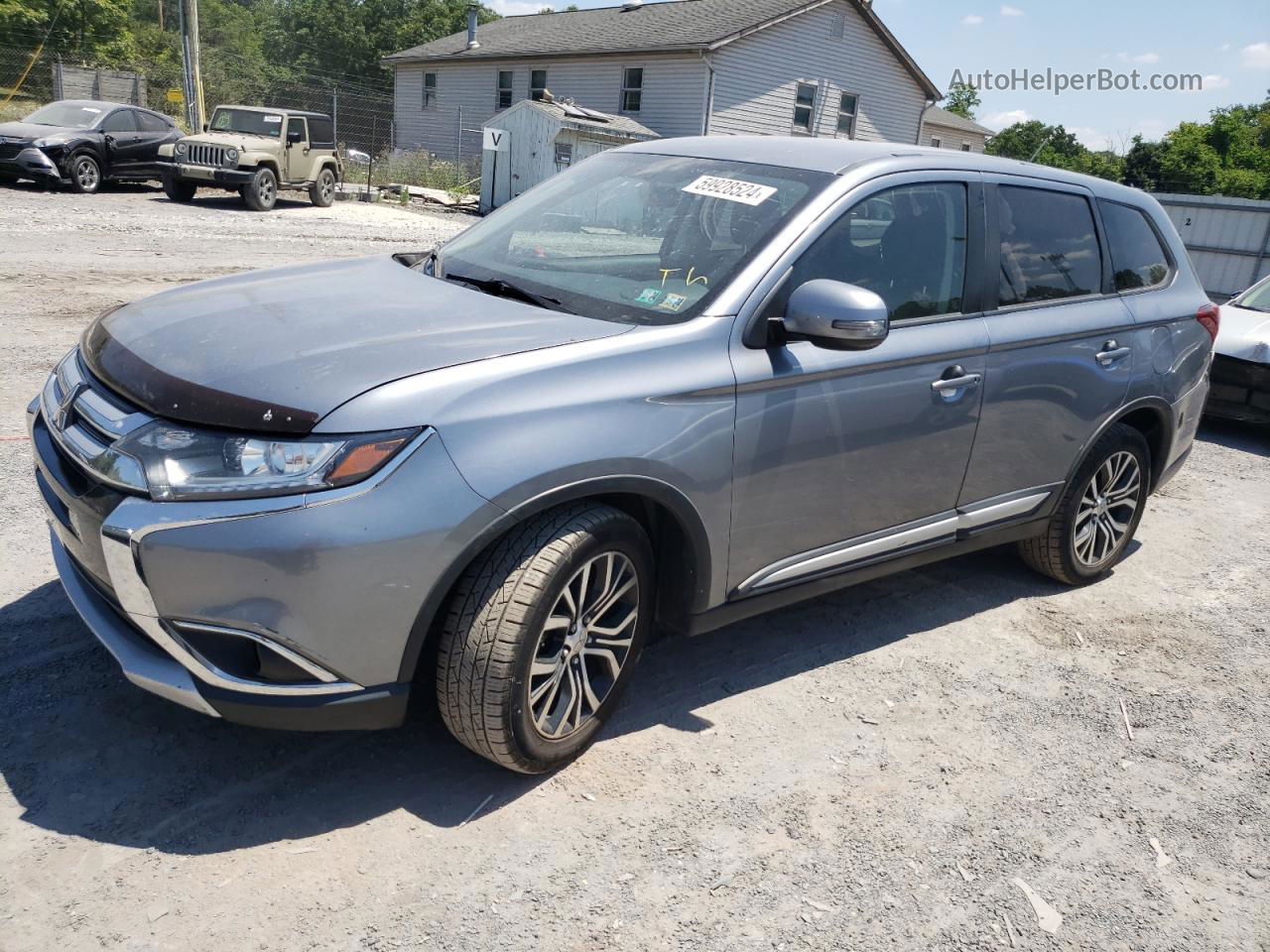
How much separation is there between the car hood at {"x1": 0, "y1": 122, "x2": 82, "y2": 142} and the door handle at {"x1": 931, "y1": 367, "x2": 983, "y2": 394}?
1855cm

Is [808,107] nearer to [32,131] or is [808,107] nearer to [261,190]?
[261,190]

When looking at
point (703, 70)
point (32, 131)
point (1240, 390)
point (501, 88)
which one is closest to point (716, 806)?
point (1240, 390)

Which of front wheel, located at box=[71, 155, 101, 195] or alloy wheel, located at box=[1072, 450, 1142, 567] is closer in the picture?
alloy wheel, located at box=[1072, 450, 1142, 567]

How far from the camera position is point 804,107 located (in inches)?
1256

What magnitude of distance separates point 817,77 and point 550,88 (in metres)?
8.40

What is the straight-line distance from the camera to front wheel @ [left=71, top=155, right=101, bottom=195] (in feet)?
59.4

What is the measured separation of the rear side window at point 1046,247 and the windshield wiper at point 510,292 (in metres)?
1.90

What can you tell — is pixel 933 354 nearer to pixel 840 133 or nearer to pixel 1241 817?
pixel 1241 817

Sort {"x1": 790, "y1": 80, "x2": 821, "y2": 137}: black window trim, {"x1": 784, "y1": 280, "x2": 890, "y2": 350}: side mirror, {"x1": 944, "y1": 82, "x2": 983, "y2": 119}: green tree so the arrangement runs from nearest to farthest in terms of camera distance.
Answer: {"x1": 784, "y1": 280, "x2": 890, "y2": 350}: side mirror, {"x1": 790, "y1": 80, "x2": 821, "y2": 137}: black window trim, {"x1": 944, "y1": 82, "x2": 983, "y2": 119}: green tree

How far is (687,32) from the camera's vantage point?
29875 millimetres

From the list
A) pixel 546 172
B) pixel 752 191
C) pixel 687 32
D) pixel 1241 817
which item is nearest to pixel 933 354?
pixel 752 191

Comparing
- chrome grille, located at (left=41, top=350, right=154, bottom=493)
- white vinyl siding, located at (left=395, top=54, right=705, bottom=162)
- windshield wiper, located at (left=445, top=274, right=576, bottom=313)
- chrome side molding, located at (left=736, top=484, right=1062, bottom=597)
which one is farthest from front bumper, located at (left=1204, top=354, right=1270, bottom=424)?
white vinyl siding, located at (left=395, top=54, right=705, bottom=162)

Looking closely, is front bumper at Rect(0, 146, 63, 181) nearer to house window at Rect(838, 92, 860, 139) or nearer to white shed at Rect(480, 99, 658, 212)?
white shed at Rect(480, 99, 658, 212)

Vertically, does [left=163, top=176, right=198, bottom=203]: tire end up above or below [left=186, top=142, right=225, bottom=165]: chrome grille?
below
